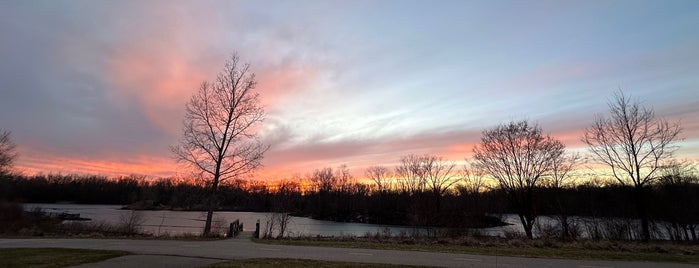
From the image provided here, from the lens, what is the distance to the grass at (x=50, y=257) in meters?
11.4

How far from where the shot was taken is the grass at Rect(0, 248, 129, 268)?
449 inches

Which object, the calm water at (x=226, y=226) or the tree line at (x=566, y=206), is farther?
the calm water at (x=226, y=226)

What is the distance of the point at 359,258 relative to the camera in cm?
1304

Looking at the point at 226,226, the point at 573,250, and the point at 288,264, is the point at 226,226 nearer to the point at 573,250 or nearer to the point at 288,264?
the point at 288,264

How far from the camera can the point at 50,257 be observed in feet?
41.4

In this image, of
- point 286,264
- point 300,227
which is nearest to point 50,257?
point 286,264

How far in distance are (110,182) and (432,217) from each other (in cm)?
17314

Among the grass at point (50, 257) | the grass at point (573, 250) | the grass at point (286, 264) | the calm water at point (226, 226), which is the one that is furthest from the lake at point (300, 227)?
the grass at point (286, 264)

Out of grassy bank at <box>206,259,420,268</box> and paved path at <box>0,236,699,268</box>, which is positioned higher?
grassy bank at <box>206,259,420,268</box>

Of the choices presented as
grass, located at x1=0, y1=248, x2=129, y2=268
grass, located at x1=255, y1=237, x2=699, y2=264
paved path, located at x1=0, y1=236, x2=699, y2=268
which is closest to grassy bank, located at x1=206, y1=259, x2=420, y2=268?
paved path, located at x1=0, y1=236, x2=699, y2=268

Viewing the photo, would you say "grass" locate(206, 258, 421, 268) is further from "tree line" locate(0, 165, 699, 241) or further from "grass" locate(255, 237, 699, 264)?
"tree line" locate(0, 165, 699, 241)

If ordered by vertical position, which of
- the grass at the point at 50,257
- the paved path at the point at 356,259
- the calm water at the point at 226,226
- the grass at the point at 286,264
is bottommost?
the calm water at the point at 226,226

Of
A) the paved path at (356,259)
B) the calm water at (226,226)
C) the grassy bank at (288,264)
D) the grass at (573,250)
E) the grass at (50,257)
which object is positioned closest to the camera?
the grassy bank at (288,264)

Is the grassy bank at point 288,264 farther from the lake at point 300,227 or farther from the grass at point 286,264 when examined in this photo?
the lake at point 300,227
